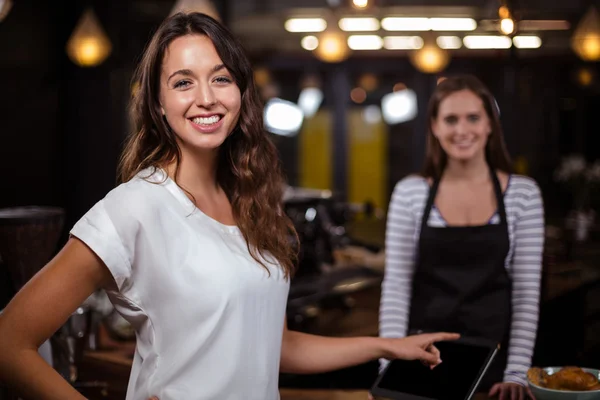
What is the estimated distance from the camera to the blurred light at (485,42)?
9.85 meters

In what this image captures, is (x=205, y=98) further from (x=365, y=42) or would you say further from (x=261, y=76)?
(x=365, y=42)

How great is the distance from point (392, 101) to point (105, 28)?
6766mm

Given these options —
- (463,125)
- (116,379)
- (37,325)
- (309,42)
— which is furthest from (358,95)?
(37,325)

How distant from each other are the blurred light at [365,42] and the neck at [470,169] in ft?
25.8

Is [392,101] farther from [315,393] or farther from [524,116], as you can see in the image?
[315,393]

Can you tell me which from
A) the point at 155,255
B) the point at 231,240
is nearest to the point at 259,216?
the point at 231,240

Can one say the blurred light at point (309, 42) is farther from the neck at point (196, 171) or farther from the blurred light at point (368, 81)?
the neck at point (196, 171)

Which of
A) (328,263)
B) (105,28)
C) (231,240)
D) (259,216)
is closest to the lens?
(231,240)

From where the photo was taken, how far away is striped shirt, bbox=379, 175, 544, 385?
210 cm

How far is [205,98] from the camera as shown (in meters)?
1.44

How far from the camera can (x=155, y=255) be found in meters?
1.37

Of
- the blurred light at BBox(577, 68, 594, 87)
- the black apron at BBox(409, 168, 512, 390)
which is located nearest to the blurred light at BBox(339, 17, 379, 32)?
the blurred light at BBox(577, 68, 594, 87)

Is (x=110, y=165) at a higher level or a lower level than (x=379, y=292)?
higher

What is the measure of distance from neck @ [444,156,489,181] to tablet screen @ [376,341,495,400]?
0.81 meters
